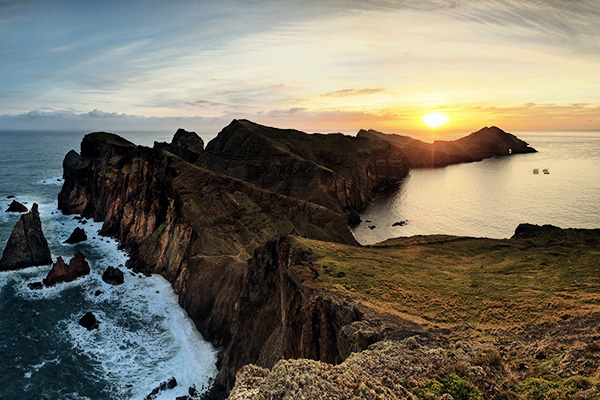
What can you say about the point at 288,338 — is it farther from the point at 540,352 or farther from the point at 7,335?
the point at 7,335

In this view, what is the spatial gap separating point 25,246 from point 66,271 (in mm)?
15910

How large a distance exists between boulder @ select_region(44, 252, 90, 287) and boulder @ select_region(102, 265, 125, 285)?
20.9ft

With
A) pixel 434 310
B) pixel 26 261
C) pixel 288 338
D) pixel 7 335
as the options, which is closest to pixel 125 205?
pixel 26 261

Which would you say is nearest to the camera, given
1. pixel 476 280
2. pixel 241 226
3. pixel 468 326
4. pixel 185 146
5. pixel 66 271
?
pixel 468 326

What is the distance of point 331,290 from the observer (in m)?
37.1

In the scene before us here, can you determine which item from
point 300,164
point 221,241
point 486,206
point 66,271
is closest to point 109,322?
point 66,271

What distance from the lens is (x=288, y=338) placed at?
120 feet

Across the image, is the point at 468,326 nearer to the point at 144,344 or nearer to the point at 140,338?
the point at 144,344

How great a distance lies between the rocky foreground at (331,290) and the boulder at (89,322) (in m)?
15.9

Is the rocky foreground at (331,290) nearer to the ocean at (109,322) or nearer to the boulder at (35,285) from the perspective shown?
the ocean at (109,322)

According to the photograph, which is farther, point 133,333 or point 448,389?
point 133,333

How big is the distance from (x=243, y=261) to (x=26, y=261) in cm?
5778

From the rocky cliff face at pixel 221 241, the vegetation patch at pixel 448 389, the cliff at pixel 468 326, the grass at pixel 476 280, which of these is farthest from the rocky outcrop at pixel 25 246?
the vegetation patch at pixel 448 389

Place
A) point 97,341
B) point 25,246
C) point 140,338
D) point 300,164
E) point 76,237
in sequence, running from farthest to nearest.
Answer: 1. point 300,164
2. point 76,237
3. point 25,246
4. point 140,338
5. point 97,341
